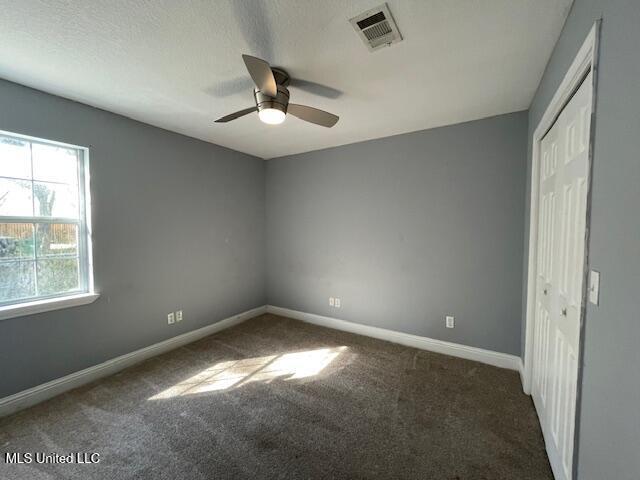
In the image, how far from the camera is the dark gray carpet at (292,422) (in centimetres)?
153

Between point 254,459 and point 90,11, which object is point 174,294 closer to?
point 254,459

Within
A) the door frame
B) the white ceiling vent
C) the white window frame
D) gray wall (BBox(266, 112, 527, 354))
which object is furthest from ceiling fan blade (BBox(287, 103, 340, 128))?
the white window frame

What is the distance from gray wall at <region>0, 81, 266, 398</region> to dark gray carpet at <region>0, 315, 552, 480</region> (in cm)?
37

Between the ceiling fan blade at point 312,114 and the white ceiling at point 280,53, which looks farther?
the ceiling fan blade at point 312,114

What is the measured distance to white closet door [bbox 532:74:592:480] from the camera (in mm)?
1194

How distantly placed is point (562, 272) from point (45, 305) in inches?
142

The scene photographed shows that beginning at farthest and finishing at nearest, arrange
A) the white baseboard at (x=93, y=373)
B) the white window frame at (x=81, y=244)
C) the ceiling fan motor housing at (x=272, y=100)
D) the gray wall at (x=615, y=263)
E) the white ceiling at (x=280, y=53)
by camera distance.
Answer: the white window frame at (x=81, y=244)
the white baseboard at (x=93, y=373)
the ceiling fan motor housing at (x=272, y=100)
the white ceiling at (x=280, y=53)
the gray wall at (x=615, y=263)

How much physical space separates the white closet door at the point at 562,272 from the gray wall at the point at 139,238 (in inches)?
131

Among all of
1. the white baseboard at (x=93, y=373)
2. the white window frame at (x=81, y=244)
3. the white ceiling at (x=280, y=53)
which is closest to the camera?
the white ceiling at (x=280, y=53)

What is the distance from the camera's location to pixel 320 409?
2.01 meters

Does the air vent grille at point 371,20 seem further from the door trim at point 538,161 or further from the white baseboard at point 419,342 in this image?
the white baseboard at point 419,342

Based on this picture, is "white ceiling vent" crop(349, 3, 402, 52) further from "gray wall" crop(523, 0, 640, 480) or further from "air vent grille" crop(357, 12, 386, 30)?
"gray wall" crop(523, 0, 640, 480)

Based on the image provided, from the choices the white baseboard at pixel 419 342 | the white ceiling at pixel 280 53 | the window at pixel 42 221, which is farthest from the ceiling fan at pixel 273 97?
the white baseboard at pixel 419 342

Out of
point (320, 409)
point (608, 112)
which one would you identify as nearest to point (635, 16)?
point (608, 112)
